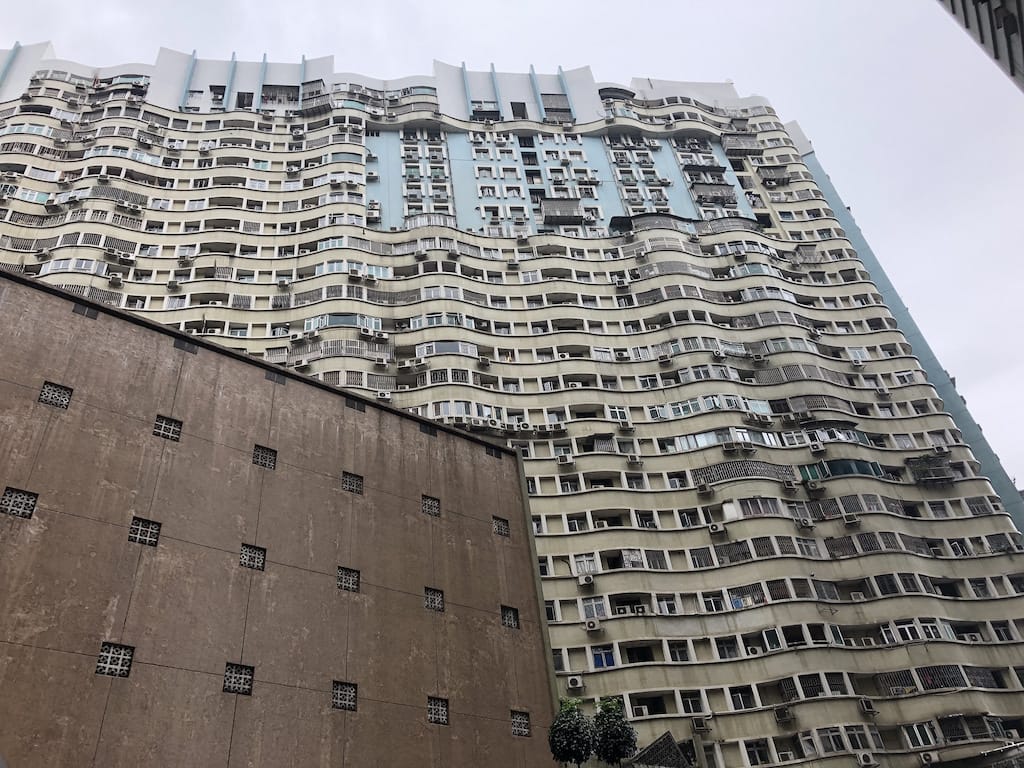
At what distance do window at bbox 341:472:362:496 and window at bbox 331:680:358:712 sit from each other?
19.8 ft

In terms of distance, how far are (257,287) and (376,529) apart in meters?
26.9

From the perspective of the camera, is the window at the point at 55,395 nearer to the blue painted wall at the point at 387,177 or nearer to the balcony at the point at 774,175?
the blue painted wall at the point at 387,177

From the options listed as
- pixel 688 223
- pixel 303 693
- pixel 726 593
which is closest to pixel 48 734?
pixel 303 693

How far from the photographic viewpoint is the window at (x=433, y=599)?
80.3ft

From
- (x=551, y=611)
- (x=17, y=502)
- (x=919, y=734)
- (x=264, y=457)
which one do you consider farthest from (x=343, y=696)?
(x=919, y=734)

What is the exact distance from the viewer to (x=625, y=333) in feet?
156

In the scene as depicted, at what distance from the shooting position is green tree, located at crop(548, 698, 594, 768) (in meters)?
21.0

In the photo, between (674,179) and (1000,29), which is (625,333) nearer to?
(674,179)

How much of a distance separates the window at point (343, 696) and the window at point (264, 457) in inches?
258

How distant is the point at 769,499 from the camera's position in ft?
125

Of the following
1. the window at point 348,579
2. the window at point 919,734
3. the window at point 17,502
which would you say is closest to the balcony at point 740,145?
the window at point 919,734

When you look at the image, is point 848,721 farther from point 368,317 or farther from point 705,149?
point 705,149

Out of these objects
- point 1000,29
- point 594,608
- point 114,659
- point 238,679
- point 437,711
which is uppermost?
point 1000,29

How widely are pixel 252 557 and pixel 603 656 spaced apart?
18.2 metres
